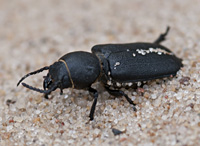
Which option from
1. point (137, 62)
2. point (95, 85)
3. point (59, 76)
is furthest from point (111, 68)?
point (59, 76)

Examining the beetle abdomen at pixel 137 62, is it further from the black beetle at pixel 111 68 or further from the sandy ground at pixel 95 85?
the sandy ground at pixel 95 85

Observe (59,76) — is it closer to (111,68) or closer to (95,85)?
(111,68)

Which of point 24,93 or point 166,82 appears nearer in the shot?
point 166,82

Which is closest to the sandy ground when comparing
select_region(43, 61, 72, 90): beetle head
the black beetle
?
the black beetle

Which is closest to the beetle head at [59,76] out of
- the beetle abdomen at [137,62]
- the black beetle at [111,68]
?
the black beetle at [111,68]

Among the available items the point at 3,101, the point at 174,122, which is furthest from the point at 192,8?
the point at 3,101

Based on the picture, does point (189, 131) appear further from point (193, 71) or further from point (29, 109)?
point (29, 109)
